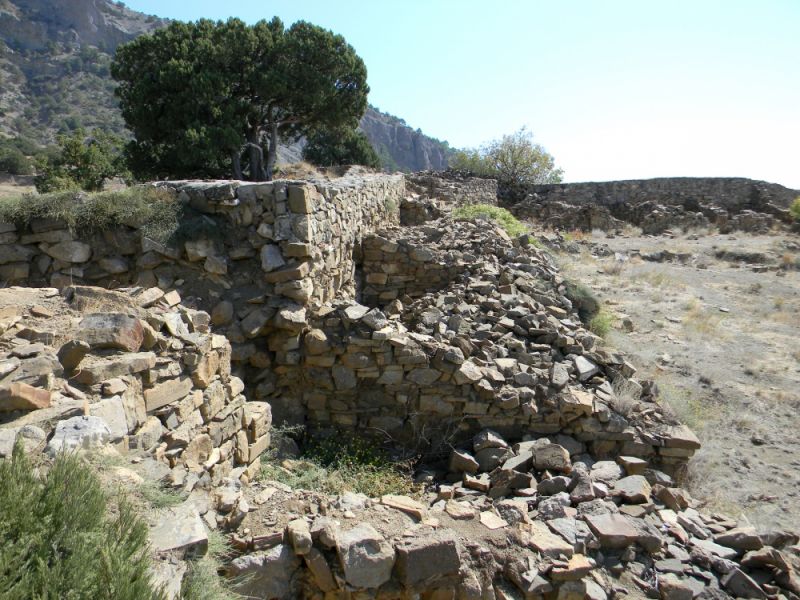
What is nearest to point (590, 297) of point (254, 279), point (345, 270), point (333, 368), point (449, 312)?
point (449, 312)

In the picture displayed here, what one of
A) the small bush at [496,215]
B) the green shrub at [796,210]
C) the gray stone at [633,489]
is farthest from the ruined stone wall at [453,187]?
the gray stone at [633,489]

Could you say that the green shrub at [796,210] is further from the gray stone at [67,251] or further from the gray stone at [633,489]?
the gray stone at [67,251]

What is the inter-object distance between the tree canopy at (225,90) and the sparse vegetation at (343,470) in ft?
42.1

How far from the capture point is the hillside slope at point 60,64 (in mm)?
40825

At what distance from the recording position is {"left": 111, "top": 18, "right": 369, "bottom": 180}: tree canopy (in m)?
15.8

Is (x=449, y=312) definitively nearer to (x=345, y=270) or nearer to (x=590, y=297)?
(x=345, y=270)

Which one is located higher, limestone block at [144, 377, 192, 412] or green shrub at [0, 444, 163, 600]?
green shrub at [0, 444, 163, 600]

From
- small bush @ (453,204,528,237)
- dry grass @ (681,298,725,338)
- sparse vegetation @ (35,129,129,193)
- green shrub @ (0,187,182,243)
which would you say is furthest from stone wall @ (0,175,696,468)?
sparse vegetation @ (35,129,129,193)

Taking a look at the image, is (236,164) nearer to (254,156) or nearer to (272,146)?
(254,156)

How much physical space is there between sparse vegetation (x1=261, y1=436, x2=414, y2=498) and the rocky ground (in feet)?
9.62

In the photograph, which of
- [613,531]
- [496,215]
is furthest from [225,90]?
[613,531]

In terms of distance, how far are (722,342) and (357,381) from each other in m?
6.92

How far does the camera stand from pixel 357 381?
18.3ft

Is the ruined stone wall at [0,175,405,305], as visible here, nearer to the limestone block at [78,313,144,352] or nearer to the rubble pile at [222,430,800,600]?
the limestone block at [78,313,144,352]
